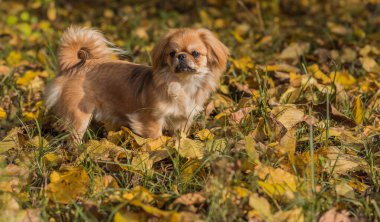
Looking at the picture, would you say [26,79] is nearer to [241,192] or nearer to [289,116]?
[289,116]

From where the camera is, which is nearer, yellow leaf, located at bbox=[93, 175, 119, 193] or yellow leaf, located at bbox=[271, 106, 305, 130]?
yellow leaf, located at bbox=[93, 175, 119, 193]

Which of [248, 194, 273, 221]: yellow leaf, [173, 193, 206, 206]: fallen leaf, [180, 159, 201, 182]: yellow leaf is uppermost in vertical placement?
[248, 194, 273, 221]: yellow leaf

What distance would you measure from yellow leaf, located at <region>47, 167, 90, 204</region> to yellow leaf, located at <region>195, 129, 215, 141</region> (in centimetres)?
87

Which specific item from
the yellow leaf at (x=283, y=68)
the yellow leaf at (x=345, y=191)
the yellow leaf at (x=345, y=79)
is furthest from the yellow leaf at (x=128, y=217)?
the yellow leaf at (x=345, y=79)

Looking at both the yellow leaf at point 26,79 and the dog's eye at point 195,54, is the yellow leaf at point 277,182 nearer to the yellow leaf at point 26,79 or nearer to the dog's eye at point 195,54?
the dog's eye at point 195,54

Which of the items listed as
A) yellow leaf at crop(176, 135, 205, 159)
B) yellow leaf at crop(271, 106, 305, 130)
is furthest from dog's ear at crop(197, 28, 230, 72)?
yellow leaf at crop(176, 135, 205, 159)

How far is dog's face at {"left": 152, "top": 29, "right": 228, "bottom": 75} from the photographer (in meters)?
3.49

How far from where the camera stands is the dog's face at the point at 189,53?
349 cm

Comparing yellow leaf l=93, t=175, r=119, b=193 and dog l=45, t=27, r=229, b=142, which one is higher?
dog l=45, t=27, r=229, b=142

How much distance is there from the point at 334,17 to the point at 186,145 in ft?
15.1

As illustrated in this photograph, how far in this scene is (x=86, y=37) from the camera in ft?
12.9

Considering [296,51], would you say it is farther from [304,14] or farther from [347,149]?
[304,14]

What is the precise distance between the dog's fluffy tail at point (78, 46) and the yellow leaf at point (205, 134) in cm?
110

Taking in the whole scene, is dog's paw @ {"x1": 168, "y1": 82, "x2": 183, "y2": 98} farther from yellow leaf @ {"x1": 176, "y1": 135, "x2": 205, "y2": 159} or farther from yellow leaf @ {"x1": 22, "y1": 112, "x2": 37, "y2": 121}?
yellow leaf @ {"x1": 22, "y1": 112, "x2": 37, "y2": 121}
